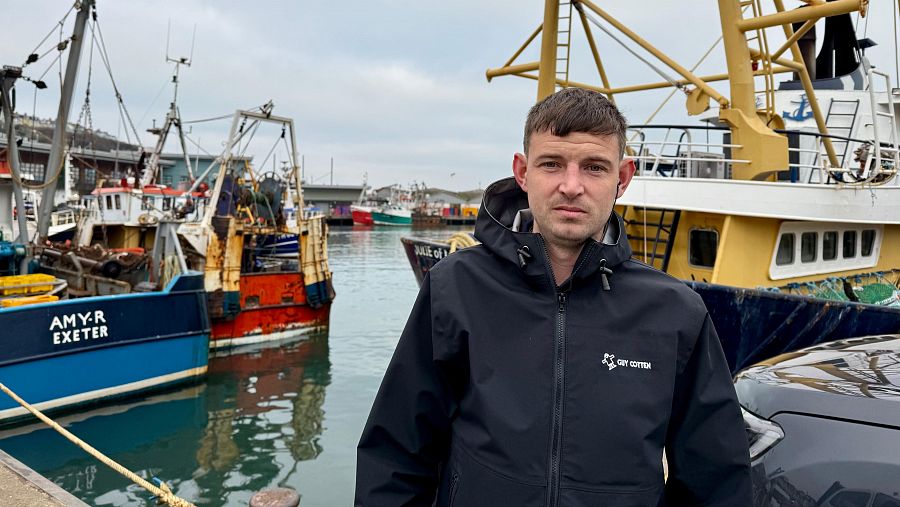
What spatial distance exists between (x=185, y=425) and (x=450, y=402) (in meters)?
8.58

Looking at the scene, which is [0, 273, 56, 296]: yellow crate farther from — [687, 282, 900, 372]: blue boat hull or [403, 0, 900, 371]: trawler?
[687, 282, 900, 372]: blue boat hull

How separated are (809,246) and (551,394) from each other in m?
9.26

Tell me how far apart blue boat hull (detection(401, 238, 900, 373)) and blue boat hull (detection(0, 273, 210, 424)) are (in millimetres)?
8000

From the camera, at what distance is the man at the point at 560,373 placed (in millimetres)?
1624

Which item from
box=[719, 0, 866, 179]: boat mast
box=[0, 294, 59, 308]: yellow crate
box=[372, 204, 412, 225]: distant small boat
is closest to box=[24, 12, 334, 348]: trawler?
box=[0, 294, 59, 308]: yellow crate

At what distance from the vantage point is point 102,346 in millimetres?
9711

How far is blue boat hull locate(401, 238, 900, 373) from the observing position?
5633 millimetres

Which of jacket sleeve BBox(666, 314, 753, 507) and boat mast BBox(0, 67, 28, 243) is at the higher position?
boat mast BBox(0, 67, 28, 243)

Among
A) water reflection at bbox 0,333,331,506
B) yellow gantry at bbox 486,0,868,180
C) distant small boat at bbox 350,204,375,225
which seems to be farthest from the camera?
distant small boat at bbox 350,204,375,225

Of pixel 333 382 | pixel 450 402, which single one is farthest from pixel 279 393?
pixel 450 402

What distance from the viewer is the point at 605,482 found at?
1.60 m

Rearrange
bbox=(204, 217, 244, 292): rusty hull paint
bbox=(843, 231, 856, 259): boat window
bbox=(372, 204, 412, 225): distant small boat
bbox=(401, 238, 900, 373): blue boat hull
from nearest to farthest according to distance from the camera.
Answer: bbox=(401, 238, 900, 373): blue boat hull → bbox=(843, 231, 856, 259): boat window → bbox=(204, 217, 244, 292): rusty hull paint → bbox=(372, 204, 412, 225): distant small boat

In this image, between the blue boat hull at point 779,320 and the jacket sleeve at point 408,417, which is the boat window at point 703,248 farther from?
the jacket sleeve at point 408,417

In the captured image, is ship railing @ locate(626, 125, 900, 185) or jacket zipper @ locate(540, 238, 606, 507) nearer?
jacket zipper @ locate(540, 238, 606, 507)
